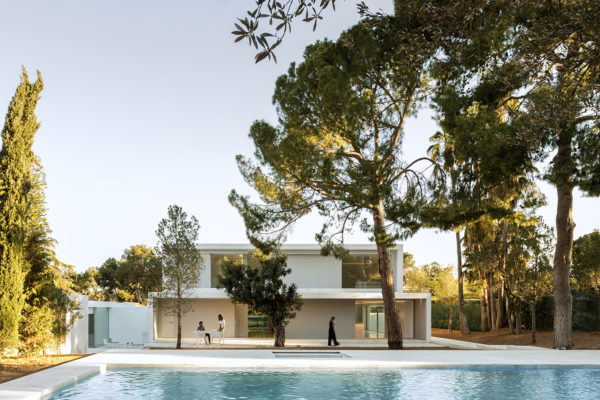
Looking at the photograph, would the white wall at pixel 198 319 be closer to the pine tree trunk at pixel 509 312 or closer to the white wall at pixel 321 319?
the white wall at pixel 321 319

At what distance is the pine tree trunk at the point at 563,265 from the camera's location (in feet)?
66.1

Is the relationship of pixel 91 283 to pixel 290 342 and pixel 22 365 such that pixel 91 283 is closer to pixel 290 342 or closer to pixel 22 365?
pixel 290 342

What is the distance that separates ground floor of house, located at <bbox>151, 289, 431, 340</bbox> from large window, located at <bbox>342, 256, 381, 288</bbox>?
69 centimetres

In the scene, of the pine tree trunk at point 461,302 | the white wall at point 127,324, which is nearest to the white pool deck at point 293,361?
the white wall at point 127,324

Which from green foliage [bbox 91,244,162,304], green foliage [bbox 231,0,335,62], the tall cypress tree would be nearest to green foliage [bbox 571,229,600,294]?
the tall cypress tree

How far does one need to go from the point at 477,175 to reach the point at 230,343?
561 inches

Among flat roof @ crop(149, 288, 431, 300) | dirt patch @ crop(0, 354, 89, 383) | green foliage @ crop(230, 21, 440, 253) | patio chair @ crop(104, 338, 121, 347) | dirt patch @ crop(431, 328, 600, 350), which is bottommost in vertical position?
patio chair @ crop(104, 338, 121, 347)

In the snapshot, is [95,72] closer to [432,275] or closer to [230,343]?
[230,343]

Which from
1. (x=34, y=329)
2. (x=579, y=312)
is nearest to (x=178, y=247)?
(x=34, y=329)

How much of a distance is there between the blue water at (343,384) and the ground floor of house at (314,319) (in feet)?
44.1

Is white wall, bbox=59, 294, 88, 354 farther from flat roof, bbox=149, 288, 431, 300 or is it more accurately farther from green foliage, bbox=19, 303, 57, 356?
flat roof, bbox=149, 288, 431, 300

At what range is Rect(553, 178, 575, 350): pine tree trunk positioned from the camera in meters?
20.2

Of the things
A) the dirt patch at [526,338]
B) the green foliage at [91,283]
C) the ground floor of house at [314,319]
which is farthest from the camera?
the green foliage at [91,283]

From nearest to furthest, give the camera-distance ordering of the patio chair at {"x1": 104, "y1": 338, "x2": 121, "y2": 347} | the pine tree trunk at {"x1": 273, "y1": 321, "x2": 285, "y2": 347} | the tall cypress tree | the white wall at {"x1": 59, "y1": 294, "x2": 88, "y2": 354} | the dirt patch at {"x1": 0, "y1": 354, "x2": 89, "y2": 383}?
1. the dirt patch at {"x1": 0, "y1": 354, "x2": 89, "y2": 383}
2. the tall cypress tree
3. the white wall at {"x1": 59, "y1": 294, "x2": 88, "y2": 354}
4. the pine tree trunk at {"x1": 273, "y1": 321, "x2": 285, "y2": 347}
5. the patio chair at {"x1": 104, "y1": 338, "x2": 121, "y2": 347}
